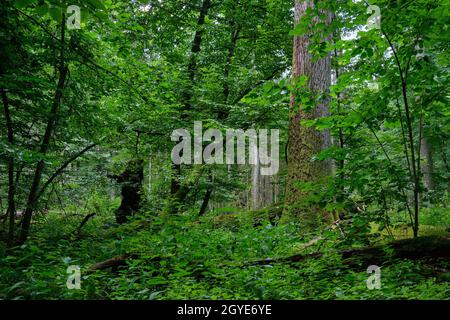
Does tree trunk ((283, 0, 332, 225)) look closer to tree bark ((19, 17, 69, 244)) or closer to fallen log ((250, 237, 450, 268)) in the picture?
fallen log ((250, 237, 450, 268))

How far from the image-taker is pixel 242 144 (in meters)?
11.2

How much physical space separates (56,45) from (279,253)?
4748 mm

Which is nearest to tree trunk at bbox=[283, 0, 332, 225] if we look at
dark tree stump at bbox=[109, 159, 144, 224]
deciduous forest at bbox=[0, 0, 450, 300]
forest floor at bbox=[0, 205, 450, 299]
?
deciduous forest at bbox=[0, 0, 450, 300]

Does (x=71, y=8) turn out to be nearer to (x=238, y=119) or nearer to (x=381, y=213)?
(x=381, y=213)

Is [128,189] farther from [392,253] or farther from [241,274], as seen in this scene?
[392,253]

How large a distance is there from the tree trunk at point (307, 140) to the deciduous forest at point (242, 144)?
0.11ft

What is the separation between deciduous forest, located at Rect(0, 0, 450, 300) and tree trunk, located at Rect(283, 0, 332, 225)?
0.03m

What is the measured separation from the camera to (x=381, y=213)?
14.1ft

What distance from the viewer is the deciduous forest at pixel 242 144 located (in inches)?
141

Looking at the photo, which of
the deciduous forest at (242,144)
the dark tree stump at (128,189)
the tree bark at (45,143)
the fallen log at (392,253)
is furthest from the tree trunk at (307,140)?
the dark tree stump at (128,189)

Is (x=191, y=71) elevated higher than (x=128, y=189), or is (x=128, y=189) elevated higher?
(x=191, y=71)

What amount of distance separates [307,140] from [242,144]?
170 inches

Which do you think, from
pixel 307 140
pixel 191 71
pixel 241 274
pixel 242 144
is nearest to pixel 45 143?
pixel 241 274
